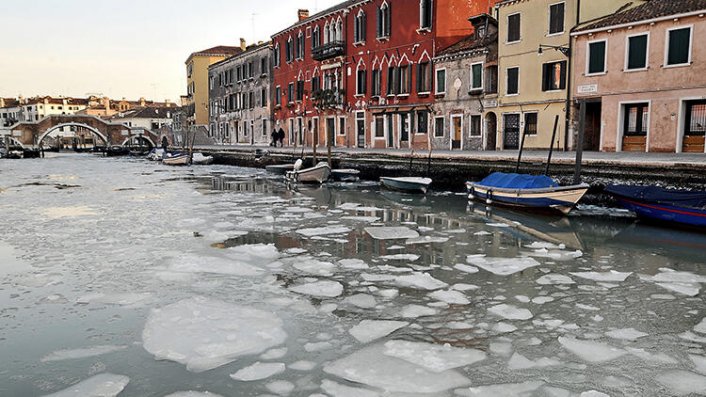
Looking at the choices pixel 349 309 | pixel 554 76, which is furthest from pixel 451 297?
pixel 554 76

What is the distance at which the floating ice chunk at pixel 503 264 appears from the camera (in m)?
8.08

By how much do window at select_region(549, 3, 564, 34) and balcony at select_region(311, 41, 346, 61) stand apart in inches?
555

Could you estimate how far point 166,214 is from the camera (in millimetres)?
13961

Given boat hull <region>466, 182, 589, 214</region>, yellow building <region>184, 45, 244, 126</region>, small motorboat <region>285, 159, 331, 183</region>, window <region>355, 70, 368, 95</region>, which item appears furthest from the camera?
yellow building <region>184, 45, 244, 126</region>

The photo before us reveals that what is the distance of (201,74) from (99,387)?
55.5 metres

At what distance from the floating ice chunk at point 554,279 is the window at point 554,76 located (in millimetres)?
15008

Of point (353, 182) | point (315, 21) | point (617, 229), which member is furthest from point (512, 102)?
point (315, 21)

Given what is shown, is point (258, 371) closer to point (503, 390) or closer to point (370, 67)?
point (503, 390)

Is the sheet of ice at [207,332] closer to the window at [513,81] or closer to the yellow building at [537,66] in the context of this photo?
the yellow building at [537,66]

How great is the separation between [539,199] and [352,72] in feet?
A: 67.3

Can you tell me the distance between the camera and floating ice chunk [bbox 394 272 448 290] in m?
7.21

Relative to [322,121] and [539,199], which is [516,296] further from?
[322,121]

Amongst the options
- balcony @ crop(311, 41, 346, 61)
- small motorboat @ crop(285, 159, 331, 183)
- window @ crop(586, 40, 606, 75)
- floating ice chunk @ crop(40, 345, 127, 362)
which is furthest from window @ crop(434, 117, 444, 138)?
floating ice chunk @ crop(40, 345, 127, 362)

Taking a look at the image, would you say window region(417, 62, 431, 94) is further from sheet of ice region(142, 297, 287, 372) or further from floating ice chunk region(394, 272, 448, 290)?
sheet of ice region(142, 297, 287, 372)
